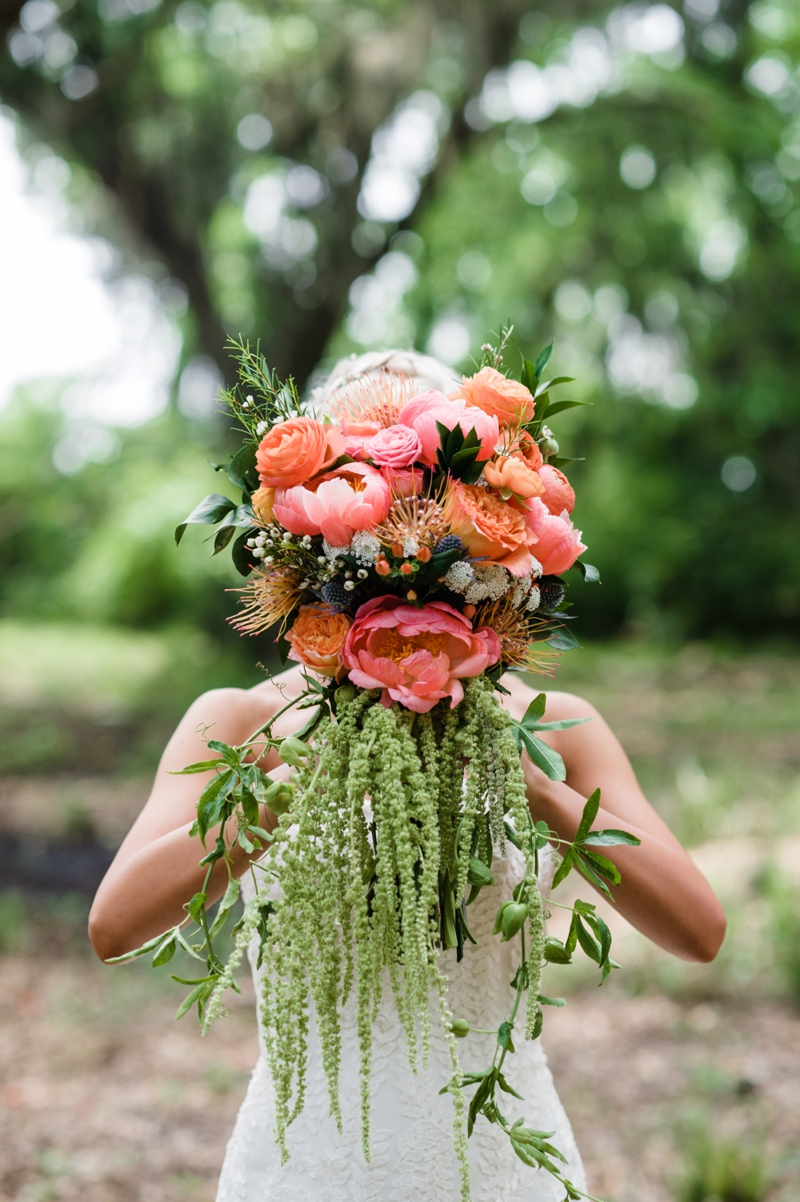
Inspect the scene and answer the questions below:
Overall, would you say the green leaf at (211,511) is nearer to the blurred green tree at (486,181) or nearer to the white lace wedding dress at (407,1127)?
the white lace wedding dress at (407,1127)

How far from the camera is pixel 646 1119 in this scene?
13.1ft

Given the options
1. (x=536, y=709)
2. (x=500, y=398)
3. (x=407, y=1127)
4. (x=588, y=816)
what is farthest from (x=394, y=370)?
(x=407, y=1127)

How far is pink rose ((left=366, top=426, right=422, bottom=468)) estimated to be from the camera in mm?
1405

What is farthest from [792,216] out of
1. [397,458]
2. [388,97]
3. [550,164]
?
[397,458]

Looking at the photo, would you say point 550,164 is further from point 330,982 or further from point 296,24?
point 330,982

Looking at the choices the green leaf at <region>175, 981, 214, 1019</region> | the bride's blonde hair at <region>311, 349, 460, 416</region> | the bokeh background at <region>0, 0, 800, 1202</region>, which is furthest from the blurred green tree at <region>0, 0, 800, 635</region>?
the green leaf at <region>175, 981, 214, 1019</region>

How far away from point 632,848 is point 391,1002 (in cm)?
53

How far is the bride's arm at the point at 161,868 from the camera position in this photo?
162 centimetres

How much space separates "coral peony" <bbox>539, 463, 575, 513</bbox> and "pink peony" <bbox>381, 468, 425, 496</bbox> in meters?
0.22

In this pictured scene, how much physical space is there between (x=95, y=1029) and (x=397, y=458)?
14.2ft

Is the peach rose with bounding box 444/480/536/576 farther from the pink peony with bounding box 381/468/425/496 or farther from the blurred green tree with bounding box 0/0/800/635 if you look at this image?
the blurred green tree with bounding box 0/0/800/635

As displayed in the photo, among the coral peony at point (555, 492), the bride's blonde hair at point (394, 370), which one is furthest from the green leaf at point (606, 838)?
the bride's blonde hair at point (394, 370)

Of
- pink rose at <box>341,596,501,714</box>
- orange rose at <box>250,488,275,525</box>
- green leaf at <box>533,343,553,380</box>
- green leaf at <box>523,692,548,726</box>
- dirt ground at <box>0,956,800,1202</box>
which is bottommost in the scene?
dirt ground at <box>0,956,800,1202</box>

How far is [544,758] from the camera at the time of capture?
4.53 ft
